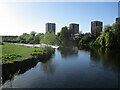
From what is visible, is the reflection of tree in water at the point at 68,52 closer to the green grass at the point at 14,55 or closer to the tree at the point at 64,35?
the green grass at the point at 14,55

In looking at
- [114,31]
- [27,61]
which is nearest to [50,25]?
[114,31]

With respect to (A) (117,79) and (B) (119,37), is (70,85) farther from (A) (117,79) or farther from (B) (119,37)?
(B) (119,37)

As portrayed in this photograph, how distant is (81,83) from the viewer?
19.9ft

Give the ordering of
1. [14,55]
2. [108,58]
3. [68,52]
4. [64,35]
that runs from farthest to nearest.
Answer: [64,35]
[68,52]
[108,58]
[14,55]

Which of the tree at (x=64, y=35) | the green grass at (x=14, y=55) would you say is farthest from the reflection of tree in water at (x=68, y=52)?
the tree at (x=64, y=35)

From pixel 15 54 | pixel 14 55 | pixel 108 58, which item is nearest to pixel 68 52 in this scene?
pixel 108 58

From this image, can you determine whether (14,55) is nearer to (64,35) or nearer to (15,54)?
(15,54)

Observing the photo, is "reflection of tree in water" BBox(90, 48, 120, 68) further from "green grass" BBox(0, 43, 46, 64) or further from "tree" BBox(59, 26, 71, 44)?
"tree" BBox(59, 26, 71, 44)

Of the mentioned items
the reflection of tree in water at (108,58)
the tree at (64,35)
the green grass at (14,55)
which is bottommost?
the reflection of tree in water at (108,58)

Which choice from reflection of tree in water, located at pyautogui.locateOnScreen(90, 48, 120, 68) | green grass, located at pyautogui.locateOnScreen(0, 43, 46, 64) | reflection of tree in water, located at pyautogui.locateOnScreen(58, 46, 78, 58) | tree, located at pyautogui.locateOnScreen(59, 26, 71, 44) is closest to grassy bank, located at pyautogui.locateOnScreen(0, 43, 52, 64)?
green grass, located at pyautogui.locateOnScreen(0, 43, 46, 64)

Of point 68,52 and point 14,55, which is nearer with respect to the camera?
point 14,55

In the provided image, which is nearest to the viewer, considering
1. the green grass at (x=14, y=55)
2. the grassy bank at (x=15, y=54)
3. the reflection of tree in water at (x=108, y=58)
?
the green grass at (x=14, y=55)

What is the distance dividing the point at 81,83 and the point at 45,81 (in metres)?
2.17

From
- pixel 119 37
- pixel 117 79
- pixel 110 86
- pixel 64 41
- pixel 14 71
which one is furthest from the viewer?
pixel 64 41
